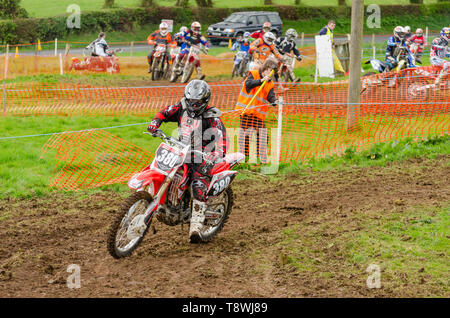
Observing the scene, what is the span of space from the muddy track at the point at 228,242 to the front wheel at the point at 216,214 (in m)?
0.12

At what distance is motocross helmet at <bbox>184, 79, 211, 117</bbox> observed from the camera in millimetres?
6723

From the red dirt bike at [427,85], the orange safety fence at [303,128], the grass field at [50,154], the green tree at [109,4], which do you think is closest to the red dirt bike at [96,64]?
the orange safety fence at [303,128]

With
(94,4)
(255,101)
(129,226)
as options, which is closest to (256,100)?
(255,101)

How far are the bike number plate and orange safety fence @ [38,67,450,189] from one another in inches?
151

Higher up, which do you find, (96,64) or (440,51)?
(440,51)

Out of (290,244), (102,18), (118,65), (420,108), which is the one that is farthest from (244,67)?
(102,18)

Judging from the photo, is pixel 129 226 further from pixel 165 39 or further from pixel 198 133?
pixel 165 39

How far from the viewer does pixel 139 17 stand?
4338 centimetres

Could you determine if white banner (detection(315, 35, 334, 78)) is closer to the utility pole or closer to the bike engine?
the utility pole

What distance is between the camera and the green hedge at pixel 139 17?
1532 inches

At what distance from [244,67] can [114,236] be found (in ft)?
52.7

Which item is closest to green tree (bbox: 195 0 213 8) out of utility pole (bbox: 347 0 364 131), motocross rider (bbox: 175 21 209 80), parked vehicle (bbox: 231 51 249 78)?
parked vehicle (bbox: 231 51 249 78)

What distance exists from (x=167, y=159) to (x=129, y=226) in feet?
2.53
